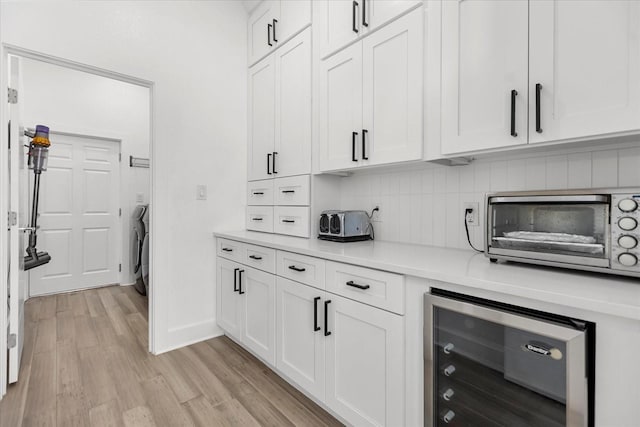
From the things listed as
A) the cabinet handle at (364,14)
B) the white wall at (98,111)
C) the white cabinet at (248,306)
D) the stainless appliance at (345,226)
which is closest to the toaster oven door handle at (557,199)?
the stainless appliance at (345,226)

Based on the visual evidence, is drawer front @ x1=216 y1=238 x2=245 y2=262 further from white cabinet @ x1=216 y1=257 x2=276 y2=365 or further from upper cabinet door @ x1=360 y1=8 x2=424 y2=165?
upper cabinet door @ x1=360 y1=8 x2=424 y2=165

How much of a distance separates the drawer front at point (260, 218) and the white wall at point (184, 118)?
0.32 ft

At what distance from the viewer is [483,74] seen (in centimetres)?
135

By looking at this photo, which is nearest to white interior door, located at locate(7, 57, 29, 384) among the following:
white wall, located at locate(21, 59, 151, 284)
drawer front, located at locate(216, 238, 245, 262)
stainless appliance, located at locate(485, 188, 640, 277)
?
drawer front, located at locate(216, 238, 245, 262)

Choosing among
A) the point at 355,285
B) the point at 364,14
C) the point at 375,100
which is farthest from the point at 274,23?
the point at 355,285

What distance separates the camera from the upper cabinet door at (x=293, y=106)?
226 centimetres

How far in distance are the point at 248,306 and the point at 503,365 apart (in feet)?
→ 5.38

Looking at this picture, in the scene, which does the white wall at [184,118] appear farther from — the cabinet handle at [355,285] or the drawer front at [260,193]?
the cabinet handle at [355,285]

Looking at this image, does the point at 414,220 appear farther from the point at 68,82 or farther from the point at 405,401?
the point at 68,82

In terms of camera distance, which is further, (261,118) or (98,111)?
(98,111)

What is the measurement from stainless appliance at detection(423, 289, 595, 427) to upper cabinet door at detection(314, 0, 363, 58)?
1.57 metres

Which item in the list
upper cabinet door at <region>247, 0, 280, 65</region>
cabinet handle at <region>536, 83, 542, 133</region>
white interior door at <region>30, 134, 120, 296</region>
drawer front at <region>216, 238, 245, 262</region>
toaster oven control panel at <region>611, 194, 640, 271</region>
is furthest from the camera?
white interior door at <region>30, 134, 120, 296</region>

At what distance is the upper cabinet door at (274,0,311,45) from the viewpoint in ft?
7.38

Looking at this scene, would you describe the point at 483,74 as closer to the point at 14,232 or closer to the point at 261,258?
the point at 261,258
